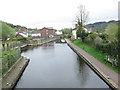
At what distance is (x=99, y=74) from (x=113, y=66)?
65.3 inches

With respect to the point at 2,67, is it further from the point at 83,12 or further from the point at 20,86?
the point at 83,12

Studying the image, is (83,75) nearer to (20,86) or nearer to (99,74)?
(99,74)

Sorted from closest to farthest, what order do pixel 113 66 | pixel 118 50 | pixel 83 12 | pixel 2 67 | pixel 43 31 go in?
pixel 2 67 → pixel 113 66 → pixel 118 50 → pixel 83 12 → pixel 43 31

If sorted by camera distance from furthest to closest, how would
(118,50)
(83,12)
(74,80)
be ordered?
(83,12)
(118,50)
(74,80)

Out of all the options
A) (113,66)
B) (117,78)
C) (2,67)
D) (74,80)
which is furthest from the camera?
(113,66)

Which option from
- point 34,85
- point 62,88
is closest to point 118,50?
point 62,88

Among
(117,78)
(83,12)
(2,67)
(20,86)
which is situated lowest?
(20,86)

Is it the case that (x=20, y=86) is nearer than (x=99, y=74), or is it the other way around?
(x=20, y=86)

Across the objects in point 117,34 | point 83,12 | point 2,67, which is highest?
point 83,12

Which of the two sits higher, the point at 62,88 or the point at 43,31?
the point at 43,31

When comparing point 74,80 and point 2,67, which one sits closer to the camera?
point 2,67

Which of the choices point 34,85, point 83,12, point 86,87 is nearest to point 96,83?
point 86,87

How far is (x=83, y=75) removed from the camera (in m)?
13.2

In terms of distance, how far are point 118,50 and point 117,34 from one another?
154 centimetres
